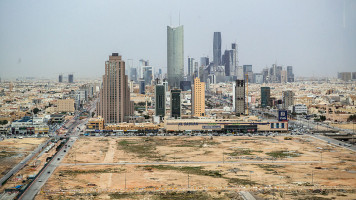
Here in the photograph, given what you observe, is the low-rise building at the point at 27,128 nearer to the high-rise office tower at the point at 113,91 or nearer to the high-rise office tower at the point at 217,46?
the high-rise office tower at the point at 113,91

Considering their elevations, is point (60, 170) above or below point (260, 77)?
below

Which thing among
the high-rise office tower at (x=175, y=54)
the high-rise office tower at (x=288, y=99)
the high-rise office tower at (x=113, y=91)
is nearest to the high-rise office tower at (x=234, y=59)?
the high-rise office tower at (x=175, y=54)

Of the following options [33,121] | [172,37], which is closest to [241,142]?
[33,121]

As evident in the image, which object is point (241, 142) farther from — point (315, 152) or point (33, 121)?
point (33, 121)

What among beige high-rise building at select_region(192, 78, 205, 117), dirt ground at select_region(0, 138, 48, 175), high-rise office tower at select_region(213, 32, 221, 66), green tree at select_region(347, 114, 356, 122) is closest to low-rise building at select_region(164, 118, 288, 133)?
beige high-rise building at select_region(192, 78, 205, 117)

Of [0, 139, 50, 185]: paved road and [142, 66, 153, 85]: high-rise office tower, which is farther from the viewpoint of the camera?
[142, 66, 153, 85]: high-rise office tower

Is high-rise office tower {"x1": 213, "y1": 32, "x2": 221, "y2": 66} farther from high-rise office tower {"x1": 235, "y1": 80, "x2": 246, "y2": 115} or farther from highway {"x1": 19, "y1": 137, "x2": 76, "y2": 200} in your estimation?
highway {"x1": 19, "y1": 137, "x2": 76, "y2": 200}
